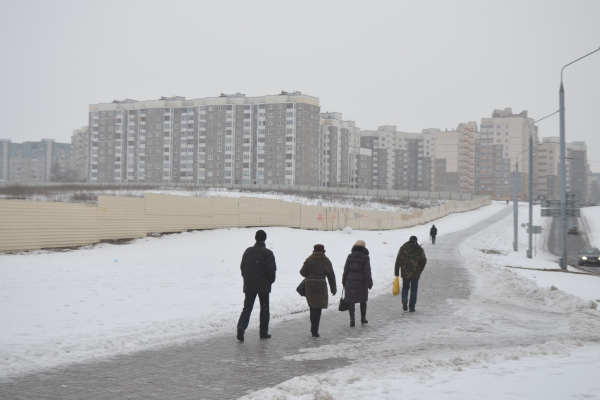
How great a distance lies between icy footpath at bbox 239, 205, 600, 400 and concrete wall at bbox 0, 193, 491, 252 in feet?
54.3

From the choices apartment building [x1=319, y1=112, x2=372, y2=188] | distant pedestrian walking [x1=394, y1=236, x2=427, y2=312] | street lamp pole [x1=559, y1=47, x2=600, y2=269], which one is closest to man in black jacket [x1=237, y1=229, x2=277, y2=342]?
distant pedestrian walking [x1=394, y1=236, x2=427, y2=312]

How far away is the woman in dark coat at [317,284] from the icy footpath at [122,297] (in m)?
1.89

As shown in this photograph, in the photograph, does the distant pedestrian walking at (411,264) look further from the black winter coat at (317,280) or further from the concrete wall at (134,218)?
the concrete wall at (134,218)

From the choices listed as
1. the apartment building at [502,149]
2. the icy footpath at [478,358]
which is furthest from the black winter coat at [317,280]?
the apartment building at [502,149]

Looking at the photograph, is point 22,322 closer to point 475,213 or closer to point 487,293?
point 487,293

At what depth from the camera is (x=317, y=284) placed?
1128 centimetres

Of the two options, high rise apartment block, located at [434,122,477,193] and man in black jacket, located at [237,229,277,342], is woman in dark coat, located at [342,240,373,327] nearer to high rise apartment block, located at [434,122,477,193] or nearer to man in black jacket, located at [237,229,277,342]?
man in black jacket, located at [237,229,277,342]

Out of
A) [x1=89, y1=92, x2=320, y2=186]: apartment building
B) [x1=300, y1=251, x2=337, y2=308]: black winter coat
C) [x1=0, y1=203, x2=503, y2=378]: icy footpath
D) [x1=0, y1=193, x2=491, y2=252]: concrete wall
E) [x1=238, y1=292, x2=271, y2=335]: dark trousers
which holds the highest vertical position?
[x1=89, y1=92, x2=320, y2=186]: apartment building

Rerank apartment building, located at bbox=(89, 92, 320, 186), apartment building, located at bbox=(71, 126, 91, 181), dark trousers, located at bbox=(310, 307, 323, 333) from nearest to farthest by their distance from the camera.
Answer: dark trousers, located at bbox=(310, 307, 323, 333)
apartment building, located at bbox=(89, 92, 320, 186)
apartment building, located at bbox=(71, 126, 91, 181)

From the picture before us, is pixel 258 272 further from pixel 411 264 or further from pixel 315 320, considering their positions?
pixel 411 264

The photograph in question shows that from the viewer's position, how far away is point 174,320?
12.3 metres

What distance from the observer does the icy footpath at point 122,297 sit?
9.88 metres

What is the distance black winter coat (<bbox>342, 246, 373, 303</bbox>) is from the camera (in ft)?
40.3

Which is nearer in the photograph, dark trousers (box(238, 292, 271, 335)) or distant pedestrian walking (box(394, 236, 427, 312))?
dark trousers (box(238, 292, 271, 335))
